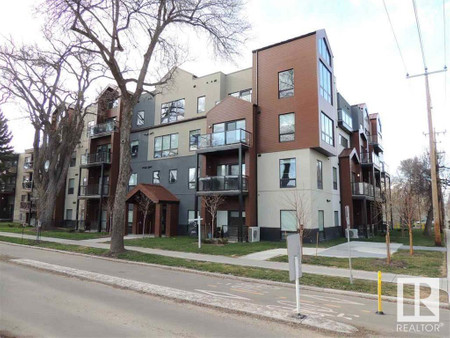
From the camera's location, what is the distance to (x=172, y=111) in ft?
95.9

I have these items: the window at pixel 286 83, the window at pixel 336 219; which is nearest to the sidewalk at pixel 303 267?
the window at pixel 286 83

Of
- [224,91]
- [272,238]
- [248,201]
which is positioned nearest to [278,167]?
[248,201]

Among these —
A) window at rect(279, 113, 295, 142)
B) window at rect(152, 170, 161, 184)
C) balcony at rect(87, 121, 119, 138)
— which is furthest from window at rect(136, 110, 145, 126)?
window at rect(279, 113, 295, 142)

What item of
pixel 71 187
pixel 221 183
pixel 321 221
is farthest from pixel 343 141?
pixel 71 187

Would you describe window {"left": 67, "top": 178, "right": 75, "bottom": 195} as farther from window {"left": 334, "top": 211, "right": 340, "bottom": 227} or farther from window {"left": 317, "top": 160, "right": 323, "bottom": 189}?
window {"left": 334, "top": 211, "right": 340, "bottom": 227}

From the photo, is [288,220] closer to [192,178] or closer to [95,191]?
[192,178]

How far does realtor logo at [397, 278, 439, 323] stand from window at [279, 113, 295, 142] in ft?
43.6

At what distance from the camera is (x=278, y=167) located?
2198 cm

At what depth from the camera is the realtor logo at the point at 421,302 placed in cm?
645

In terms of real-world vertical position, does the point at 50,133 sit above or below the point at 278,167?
above

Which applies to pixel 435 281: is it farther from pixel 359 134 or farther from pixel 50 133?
pixel 50 133

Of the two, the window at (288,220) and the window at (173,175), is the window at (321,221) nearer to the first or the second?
the window at (288,220)

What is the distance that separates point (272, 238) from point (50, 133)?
79.2ft

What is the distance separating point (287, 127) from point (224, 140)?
4.62 meters
